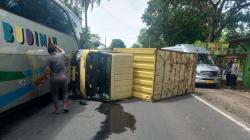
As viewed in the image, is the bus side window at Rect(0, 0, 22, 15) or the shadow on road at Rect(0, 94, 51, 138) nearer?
the bus side window at Rect(0, 0, 22, 15)

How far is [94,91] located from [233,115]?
4.52m

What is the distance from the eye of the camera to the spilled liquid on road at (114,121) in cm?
563

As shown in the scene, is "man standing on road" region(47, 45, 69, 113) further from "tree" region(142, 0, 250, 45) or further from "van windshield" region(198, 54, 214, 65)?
"tree" region(142, 0, 250, 45)

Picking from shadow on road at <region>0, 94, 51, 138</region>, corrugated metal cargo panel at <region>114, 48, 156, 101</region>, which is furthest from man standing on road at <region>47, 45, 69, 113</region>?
corrugated metal cargo panel at <region>114, 48, 156, 101</region>

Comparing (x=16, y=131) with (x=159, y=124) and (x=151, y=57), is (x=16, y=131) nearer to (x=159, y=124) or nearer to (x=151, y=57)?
(x=159, y=124)

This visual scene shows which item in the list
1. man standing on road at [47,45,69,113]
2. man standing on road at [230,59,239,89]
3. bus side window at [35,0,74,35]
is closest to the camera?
man standing on road at [47,45,69,113]

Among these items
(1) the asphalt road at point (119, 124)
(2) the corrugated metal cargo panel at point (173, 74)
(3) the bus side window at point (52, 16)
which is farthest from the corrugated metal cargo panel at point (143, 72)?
(3) the bus side window at point (52, 16)

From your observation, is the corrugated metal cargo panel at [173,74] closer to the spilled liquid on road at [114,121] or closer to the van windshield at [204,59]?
the spilled liquid on road at [114,121]

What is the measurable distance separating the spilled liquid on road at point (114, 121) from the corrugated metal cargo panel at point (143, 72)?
147 cm

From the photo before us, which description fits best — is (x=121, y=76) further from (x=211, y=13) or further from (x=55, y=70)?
(x=211, y=13)

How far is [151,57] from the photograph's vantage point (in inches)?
375

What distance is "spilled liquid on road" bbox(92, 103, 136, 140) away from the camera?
5634 mm

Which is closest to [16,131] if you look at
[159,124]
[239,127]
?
[159,124]

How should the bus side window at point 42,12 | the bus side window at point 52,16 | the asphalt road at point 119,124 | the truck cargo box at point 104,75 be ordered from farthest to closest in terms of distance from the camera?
the truck cargo box at point 104,75
the bus side window at point 52,16
the bus side window at point 42,12
the asphalt road at point 119,124
